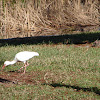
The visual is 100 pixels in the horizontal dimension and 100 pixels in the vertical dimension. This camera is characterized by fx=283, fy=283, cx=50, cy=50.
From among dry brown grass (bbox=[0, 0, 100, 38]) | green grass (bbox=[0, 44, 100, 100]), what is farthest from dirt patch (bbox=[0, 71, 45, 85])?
dry brown grass (bbox=[0, 0, 100, 38])

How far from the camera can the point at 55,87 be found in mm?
6047

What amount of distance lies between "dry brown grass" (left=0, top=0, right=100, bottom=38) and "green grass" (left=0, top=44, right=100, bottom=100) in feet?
24.4

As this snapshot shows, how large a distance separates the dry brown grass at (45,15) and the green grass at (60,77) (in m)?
7.44

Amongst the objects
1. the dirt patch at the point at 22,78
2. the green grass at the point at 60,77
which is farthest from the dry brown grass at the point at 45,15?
the dirt patch at the point at 22,78

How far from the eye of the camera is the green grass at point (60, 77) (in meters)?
5.40

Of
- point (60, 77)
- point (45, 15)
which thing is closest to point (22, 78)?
point (60, 77)

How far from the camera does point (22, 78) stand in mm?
6902

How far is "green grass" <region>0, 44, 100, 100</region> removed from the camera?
213 inches

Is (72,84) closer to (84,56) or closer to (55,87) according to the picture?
(55,87)

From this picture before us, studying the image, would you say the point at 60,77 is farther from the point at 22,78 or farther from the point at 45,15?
the point at 45,15

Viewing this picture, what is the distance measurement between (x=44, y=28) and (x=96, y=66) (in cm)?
1099

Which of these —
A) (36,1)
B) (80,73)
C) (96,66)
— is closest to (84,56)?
(96,66)

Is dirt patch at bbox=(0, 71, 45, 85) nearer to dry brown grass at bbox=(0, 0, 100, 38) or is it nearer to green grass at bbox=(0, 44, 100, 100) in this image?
green grass at bbox=(0, 44, 100, 100)

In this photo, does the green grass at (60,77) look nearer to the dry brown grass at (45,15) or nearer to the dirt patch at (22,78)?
the dirt patch at (22,78)
